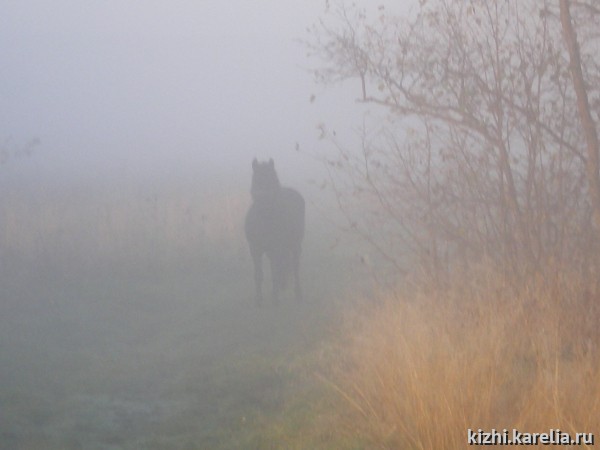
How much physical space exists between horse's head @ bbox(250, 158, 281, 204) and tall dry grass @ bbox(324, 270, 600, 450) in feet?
14.5

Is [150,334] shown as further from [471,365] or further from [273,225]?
[471,365]

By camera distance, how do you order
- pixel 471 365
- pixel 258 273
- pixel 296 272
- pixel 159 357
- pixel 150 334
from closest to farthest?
pixel 471 365 < pixel 159 357 < pixel 150 334 < pixel 258 273 < pixel 296 272

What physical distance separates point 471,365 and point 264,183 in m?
7.35

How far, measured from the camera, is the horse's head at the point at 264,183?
1265 centimetres

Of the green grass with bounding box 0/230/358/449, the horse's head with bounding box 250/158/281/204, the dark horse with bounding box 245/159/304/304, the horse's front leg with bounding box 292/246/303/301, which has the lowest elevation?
the green grass with bounding box 0/230/358/449

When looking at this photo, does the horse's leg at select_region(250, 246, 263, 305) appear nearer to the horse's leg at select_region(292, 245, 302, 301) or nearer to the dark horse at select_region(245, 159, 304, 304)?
the dark horse at select_region(245, 159, 304, 304)

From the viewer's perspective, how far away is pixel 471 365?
5758mm

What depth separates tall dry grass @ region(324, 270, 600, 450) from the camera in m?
5.15

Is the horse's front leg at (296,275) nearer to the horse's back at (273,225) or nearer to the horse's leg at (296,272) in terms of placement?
the horse's leg at (296,272)

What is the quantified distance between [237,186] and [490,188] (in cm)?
1579

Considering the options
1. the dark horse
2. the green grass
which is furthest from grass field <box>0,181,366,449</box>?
the dark horse

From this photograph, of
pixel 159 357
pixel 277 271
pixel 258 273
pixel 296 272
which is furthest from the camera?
pixel 296 272

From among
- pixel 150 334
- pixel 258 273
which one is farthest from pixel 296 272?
pixel 150 334

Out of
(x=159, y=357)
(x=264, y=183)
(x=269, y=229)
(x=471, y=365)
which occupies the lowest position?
(x=159, y=357)
